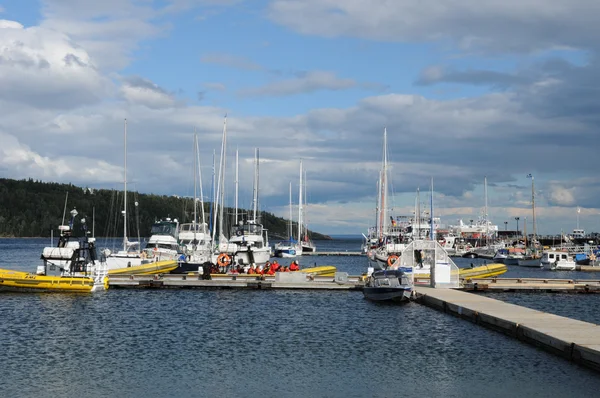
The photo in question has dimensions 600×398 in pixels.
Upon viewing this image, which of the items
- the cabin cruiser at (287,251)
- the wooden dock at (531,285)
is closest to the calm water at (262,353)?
the wooden dock at (531,285)

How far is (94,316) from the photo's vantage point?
44.2 m

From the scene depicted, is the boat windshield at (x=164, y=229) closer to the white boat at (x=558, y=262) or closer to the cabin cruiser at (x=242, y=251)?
the cabin cruiser at (x=242, y=251)

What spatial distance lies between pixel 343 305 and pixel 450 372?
21.7m

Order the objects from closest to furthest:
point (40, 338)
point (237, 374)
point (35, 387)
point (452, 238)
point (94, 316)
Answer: point (35, 387), point (237, 374), point (40, 338), point (94, 316), point (452, 238)

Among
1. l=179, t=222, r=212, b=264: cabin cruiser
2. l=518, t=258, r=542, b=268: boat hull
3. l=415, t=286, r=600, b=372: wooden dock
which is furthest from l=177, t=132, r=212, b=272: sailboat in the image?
l=518, t=258, r=542, b=268: boat hull

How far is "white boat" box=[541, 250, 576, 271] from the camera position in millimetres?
110375

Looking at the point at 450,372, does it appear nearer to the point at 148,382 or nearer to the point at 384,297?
the point at 148,382

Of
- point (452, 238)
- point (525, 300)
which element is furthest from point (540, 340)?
point (452, 238)

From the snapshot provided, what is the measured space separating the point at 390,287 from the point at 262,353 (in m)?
18.7

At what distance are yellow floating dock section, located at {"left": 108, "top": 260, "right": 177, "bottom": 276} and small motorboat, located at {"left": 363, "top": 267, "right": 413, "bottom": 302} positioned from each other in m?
23.1

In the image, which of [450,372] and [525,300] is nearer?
[450,372]

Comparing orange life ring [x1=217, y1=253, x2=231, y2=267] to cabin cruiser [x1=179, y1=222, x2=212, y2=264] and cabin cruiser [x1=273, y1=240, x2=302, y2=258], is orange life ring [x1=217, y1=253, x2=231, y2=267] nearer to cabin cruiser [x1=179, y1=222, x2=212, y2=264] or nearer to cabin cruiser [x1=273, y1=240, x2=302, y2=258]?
cabin cruiser [x1=179, y1=222, x2=212, y2=264]

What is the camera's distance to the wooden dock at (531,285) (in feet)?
191

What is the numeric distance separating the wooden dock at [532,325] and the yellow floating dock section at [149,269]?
26898 mm
